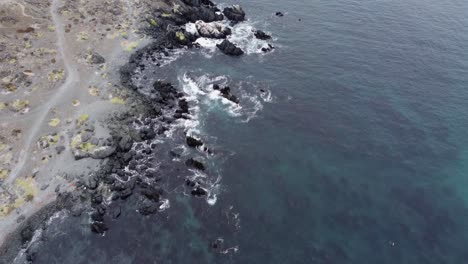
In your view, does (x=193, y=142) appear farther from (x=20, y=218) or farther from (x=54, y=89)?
(x=54, y=89)

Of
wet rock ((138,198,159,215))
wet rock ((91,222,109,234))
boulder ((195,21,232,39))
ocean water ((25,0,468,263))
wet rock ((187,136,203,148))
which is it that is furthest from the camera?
boulder ((195,21,232,39))

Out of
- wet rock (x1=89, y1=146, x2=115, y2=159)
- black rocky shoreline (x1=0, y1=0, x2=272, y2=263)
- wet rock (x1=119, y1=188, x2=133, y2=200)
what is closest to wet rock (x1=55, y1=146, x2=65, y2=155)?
wet rock (x1=89, y1=146, x2=115, y2=159)

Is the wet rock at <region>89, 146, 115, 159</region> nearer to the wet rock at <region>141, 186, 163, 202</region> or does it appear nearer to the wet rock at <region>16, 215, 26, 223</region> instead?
the wet rock at <region>141, 186, 163, 202</region>

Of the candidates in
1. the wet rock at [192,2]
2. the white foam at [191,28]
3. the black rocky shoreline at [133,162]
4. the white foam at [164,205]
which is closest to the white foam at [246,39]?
the black rocky shoreline at [133,162]

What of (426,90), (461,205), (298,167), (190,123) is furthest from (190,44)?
(461,205)

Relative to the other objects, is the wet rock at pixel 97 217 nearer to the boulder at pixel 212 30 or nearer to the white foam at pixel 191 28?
the white foam at pixel 191 28

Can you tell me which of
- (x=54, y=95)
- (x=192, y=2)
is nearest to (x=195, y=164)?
(x=54, y=95)

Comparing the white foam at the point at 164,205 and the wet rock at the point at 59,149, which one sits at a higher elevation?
the wet rock at the point at 59,149
